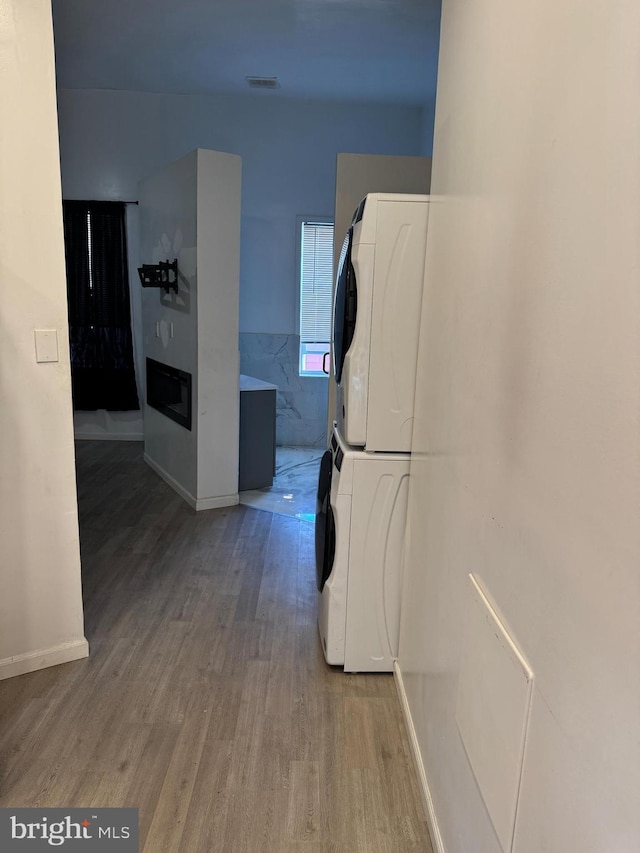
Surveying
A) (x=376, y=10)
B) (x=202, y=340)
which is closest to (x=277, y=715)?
(x=202, y=340)

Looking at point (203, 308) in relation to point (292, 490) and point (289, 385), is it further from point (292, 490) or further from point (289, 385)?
point (289, 385)

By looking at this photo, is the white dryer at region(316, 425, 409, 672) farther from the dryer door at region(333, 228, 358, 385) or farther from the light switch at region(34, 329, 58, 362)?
the light switch at region(34, 329, 58, 362)

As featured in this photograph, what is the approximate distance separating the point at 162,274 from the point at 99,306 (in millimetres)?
1604

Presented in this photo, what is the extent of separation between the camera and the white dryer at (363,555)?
2.18 metres

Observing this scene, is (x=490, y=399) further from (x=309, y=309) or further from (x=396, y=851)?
(x=309, y=309)

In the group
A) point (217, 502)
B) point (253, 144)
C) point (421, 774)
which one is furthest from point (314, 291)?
point (421, 774)

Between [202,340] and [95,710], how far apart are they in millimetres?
2307

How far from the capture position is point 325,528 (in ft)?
7.62

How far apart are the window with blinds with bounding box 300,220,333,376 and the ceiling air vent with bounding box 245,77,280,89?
110 centimetres

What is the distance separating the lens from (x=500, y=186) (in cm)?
122

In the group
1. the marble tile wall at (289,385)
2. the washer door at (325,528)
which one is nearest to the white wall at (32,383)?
the washer door at (325,528)

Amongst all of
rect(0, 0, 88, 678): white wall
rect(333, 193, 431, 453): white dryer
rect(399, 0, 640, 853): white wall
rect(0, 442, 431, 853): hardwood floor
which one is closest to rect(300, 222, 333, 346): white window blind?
rect(0, 442, 431, 853): hardwood floor

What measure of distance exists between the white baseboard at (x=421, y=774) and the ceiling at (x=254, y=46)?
350 centimetres

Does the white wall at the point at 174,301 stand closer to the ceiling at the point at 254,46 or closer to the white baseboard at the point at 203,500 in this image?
the white baseboard at the point at 203,500
